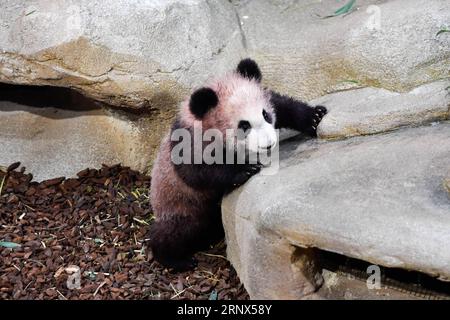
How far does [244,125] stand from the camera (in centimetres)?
509

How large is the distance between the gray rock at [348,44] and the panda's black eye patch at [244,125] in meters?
1.32

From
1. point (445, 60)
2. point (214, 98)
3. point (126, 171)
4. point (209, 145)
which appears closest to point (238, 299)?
point (209, 145)

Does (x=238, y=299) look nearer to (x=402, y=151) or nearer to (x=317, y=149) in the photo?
(x=317, y=149)

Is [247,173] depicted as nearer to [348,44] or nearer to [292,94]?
[292,94]

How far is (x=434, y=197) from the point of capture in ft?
13.3

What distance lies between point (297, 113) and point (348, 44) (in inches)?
39.3

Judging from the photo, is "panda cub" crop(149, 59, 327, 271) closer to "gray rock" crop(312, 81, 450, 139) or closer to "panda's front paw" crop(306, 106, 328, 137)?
"panda's front paw" crop(306, 106, 328, 137)

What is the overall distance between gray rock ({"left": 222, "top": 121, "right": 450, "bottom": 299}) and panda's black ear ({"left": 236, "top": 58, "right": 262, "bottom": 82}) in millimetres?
726

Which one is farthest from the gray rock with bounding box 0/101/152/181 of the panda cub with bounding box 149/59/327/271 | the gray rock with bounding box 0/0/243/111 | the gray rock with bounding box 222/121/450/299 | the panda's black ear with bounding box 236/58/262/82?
the gray rock with bounding box 222/121/450/299

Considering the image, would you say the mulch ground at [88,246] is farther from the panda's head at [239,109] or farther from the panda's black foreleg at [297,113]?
the panda's black foreleg at [297,113]

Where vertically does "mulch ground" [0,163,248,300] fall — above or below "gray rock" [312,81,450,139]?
below

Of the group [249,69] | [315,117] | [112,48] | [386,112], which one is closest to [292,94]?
[315,117]

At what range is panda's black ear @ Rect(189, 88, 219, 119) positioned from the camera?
4977 millimetres

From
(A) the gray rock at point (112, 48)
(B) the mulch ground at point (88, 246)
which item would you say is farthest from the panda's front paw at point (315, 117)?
(B) the mulch ground at point (88, 246)
